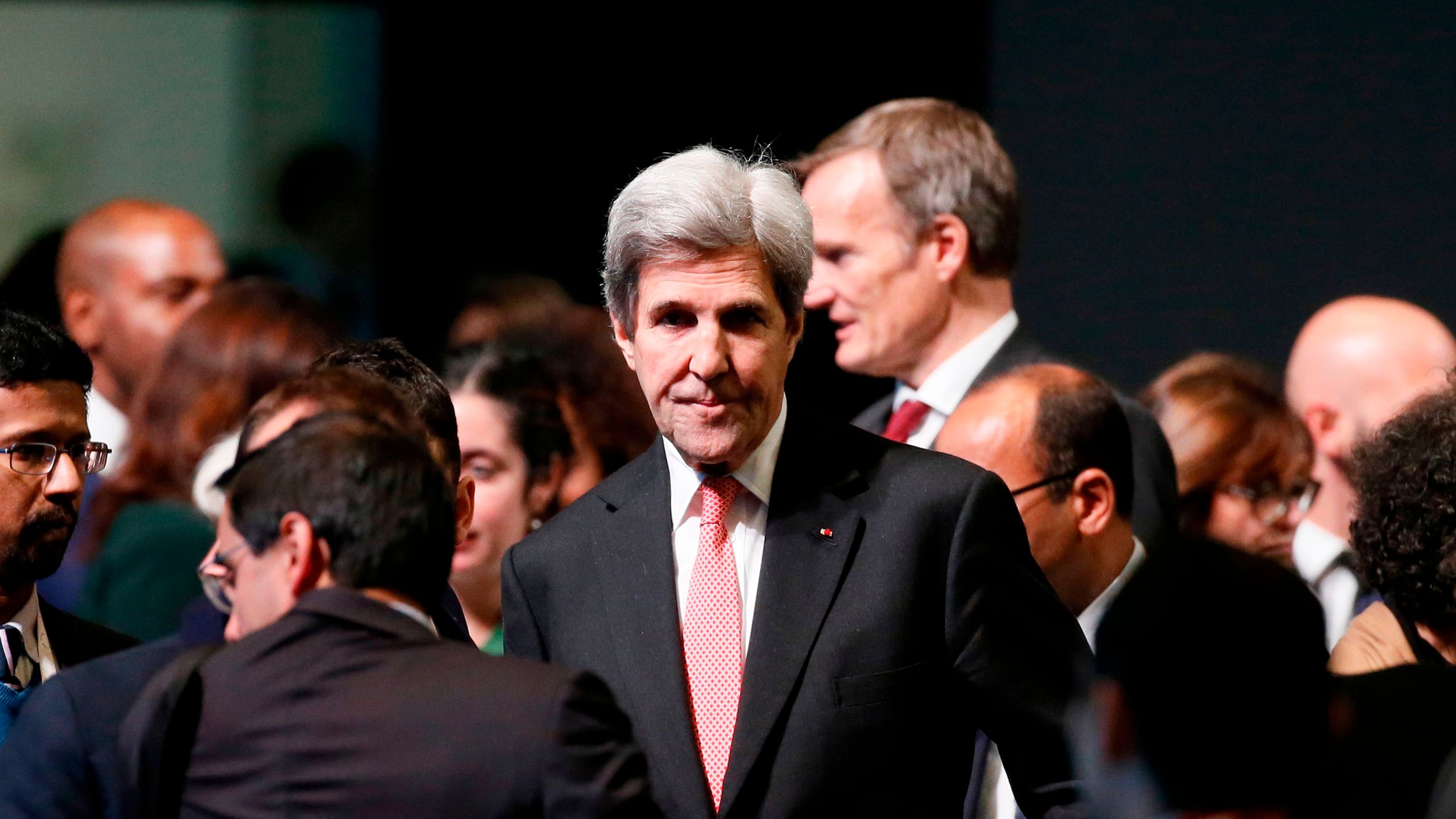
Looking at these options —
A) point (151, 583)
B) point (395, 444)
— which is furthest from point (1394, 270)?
point (395, 444)

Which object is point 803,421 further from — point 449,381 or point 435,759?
point 449,381

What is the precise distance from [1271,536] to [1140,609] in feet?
8.64

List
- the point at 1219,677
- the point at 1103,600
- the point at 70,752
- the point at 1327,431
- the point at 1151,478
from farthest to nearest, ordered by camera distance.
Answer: the point at 1327,431
the point at 1151,478
the point at 1103,600
the point at 70,752
the point at 1219,677

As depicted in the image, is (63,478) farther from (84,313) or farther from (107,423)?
(84,313)

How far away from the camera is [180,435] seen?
3.98 m

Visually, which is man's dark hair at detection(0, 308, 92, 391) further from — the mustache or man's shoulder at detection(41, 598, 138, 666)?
man's shoulder at detection(41, 598, 138, 666)

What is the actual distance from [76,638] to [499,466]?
1245mm

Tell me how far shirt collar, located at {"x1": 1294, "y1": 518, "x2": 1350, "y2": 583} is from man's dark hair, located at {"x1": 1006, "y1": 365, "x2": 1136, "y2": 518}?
1.10 metres

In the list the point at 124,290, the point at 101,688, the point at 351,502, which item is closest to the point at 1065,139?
the point at 124,290

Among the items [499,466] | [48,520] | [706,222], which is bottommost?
[499,466]

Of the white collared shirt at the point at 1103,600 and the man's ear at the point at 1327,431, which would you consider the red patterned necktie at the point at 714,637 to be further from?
the man's ear at the point at 1327,431

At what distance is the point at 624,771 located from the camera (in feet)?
6.55

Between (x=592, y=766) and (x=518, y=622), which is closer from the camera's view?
(x=592, y=766)

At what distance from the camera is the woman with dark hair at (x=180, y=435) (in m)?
3.64
